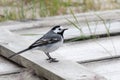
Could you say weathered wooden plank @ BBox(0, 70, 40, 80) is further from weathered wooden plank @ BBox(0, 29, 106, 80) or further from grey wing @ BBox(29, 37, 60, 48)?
grey wing @ BBox(29, 37, 60, 48)

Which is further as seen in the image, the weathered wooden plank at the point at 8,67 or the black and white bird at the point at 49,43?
the black and white bird at the point at 49,43

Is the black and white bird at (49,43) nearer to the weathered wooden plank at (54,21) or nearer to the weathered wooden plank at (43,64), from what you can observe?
the weathered wooden plank at (43,64)

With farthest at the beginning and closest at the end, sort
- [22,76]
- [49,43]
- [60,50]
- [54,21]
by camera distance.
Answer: [54,21] < [60,50] < [49,43] < [22,76]

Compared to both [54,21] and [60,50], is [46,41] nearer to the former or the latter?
[60,50]

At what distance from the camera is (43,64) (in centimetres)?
387

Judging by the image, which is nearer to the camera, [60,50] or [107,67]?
[107,67]

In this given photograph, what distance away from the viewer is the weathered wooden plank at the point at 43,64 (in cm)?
354

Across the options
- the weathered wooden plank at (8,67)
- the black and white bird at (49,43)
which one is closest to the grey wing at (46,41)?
the black and white bird at (49,43)

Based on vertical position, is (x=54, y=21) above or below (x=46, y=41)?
below

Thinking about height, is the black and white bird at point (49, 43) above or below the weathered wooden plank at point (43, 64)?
above

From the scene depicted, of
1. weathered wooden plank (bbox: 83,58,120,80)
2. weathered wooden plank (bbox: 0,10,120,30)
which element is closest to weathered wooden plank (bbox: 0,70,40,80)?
weathered wooden plank (bbox: 83,58,120,80)

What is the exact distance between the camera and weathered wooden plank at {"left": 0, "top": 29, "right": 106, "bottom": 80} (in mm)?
3545

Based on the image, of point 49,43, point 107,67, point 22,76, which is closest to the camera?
point 22,76

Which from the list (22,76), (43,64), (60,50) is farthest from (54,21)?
(22,76)
